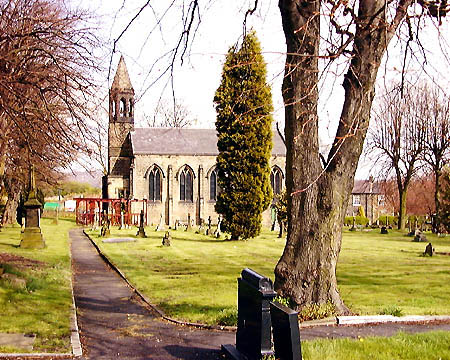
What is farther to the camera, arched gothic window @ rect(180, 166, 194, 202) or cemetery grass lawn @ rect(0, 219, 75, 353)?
arched gothic window @ rect(180, 166, 194, 202)

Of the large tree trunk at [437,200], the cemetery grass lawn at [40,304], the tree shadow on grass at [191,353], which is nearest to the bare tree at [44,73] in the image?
the cemetery grass lawn at [40,304]

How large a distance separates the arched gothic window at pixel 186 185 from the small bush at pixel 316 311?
45.5 m

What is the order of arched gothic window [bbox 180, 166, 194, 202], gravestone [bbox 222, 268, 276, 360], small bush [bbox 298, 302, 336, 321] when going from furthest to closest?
arched gothic window [bbox 180, 166, 194, 202]
small bush [bbox 298, 302, 336, 321]
gravestone [bbox 222, 268, 276, 360]

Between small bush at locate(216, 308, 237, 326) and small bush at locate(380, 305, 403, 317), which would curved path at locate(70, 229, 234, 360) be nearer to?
small bush at locate(216, 308, 237, 326)

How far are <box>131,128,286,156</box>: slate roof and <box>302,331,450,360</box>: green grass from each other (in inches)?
1820

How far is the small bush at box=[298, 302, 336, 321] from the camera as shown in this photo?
8.34 metres

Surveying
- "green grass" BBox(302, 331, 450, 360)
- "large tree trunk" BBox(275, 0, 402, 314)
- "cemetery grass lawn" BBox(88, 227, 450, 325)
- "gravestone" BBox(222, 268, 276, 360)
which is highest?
"large tree trunk" BBox(275, 0, 402, 314)

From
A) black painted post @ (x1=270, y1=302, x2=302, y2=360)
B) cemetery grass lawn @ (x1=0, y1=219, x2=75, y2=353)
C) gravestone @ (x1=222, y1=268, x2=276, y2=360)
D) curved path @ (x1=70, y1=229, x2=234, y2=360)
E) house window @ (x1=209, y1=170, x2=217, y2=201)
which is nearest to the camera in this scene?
black painted post @ (x1=270, y1=302, x2=302, y2=360)

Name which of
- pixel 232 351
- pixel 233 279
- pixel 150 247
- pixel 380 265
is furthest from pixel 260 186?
pixel 232 351

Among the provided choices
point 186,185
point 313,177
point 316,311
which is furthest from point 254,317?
point 186,185

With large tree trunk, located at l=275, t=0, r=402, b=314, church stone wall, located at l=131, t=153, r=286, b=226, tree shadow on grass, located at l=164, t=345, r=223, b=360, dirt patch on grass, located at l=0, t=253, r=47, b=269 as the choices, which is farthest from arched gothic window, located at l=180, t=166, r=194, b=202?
tree shadow on grass, located at l=164, t=345, r=223, b=360

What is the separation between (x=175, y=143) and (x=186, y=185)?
432 centimetres

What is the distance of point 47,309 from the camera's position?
9.98 m

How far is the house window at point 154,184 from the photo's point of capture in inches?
2076
